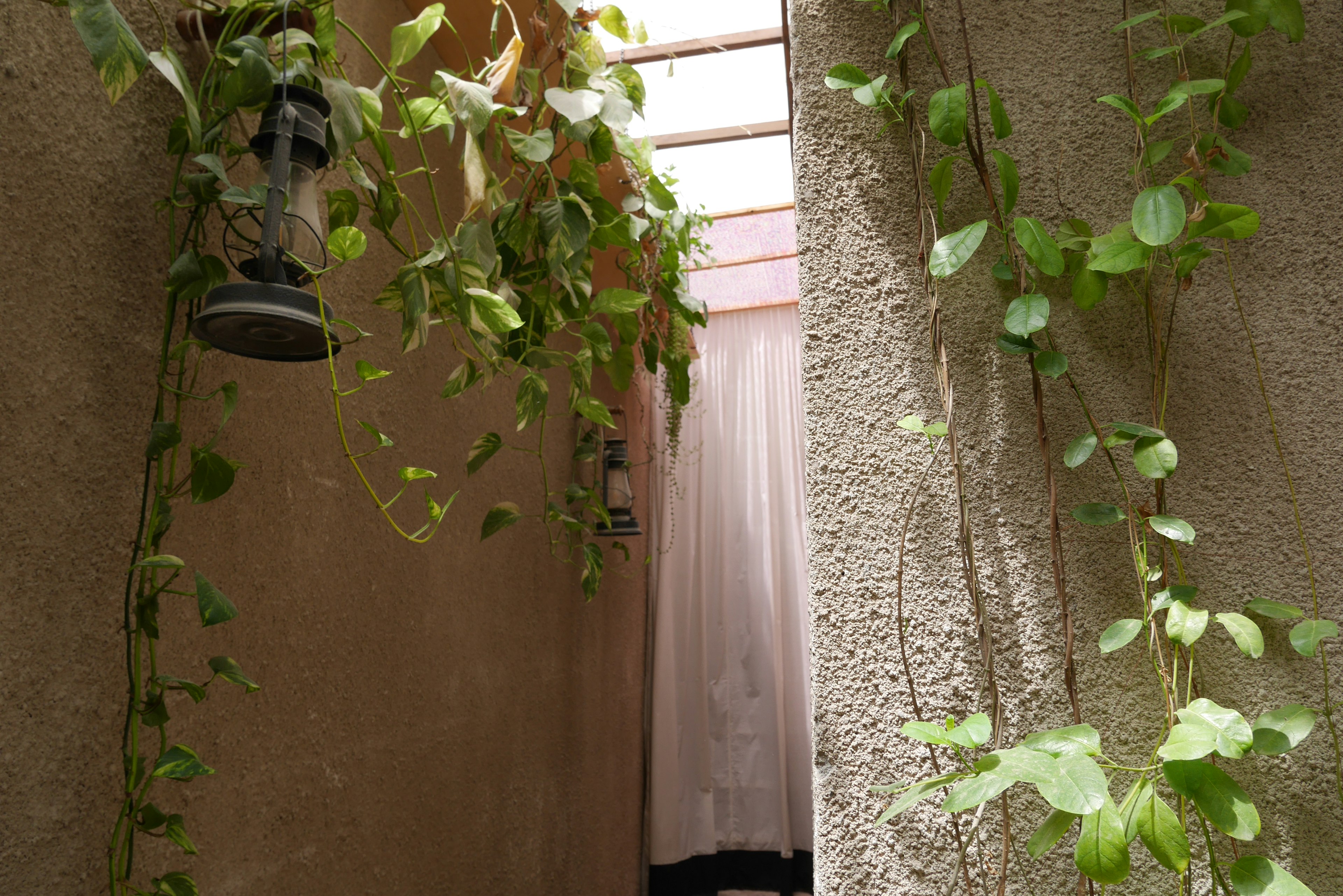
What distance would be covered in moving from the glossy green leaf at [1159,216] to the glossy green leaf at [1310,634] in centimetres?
33

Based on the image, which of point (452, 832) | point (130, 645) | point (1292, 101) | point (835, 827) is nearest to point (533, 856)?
point (452, 832)

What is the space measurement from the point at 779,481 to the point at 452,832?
102 inches

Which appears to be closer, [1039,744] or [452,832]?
[1039,744]

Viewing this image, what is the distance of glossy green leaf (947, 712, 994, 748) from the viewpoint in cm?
59

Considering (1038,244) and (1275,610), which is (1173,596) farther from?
(1038,244)

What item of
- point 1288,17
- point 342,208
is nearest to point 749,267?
point 342,208

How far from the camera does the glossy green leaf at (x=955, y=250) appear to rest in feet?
2.34

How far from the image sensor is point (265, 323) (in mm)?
876

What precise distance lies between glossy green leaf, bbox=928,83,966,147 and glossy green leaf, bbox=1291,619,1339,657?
512 mm

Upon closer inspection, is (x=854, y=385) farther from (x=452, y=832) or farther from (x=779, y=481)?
(x=779, y=481)

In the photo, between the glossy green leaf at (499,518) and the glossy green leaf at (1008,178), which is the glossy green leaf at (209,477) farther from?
the glossy green leaf at (1008,178)

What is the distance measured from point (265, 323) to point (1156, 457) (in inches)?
35.9

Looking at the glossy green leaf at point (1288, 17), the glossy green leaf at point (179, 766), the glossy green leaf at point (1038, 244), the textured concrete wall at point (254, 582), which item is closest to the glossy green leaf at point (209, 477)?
the textured concrete wall at point (254, 582)

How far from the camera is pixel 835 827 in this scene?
28.7 inches
